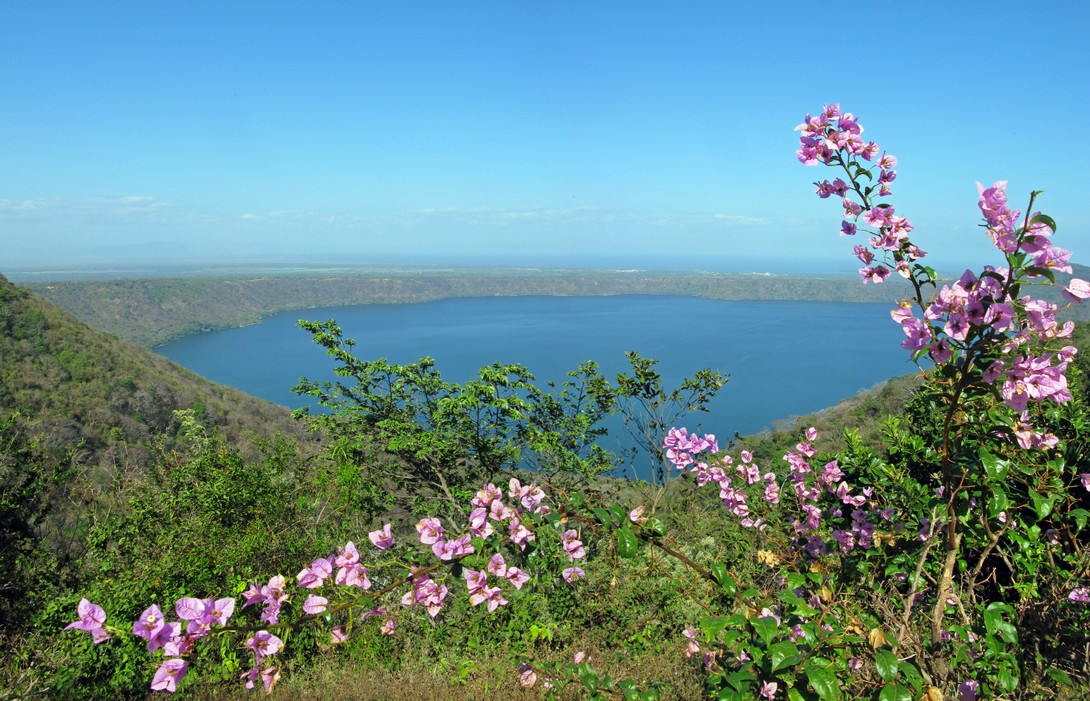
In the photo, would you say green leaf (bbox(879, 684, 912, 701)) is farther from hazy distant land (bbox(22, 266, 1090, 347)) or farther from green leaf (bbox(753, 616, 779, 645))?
hazy distant land (bbox(22, 266, 1090, 347))

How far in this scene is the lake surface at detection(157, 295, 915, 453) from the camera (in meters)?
49.3

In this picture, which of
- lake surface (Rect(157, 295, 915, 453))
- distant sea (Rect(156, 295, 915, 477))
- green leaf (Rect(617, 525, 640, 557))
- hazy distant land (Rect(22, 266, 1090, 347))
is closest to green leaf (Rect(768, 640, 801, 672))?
green leaf (Rect(617, 525, 640, 557))

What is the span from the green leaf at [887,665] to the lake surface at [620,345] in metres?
35.0

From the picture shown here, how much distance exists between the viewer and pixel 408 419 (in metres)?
7.88

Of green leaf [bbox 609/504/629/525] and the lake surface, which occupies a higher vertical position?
green leaf [bbox 609/504/629/525]

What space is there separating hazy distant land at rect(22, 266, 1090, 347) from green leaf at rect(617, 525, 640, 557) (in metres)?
70.3

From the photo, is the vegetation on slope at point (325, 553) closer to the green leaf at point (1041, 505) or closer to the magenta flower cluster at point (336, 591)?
the magenta flower cluster at point (336, 591)

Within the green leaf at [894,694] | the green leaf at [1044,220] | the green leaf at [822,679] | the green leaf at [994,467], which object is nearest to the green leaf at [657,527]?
the green leaf at [822,679]

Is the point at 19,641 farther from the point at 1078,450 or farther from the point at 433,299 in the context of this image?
the point at 433,299

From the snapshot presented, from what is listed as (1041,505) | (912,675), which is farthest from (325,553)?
(1041,505)

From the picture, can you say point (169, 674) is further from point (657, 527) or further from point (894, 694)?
point (894, 694)

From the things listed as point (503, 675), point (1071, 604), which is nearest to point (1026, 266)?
point (1071, 604)

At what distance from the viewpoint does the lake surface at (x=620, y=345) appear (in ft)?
162

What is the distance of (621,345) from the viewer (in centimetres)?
6488
